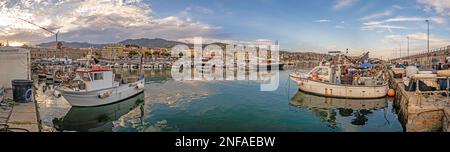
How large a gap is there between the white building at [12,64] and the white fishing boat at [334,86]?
15529 millimetres

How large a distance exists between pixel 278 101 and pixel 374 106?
16.7 ft

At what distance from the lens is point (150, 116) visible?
12250mm

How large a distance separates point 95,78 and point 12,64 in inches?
128

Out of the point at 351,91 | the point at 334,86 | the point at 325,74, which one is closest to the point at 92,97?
the point at 334,86

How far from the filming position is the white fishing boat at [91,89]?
43.4 feet

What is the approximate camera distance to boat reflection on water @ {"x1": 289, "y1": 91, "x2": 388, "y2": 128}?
12.6 meters

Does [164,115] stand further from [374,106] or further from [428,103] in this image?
[374,106]

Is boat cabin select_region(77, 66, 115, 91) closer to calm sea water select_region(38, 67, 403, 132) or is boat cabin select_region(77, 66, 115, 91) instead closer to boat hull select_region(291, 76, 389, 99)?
calm sea water select_region(38, 67, 403, 132)

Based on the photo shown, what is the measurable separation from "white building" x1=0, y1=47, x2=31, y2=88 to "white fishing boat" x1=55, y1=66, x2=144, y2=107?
1.74 metres

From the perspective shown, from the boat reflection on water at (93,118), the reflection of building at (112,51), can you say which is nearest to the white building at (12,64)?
the boat reflection on water at (93,118)

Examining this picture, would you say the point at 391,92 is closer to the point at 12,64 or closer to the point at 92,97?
the point at 92,97

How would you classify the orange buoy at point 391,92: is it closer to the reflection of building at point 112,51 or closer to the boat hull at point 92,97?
the boat hull at point 92,97
